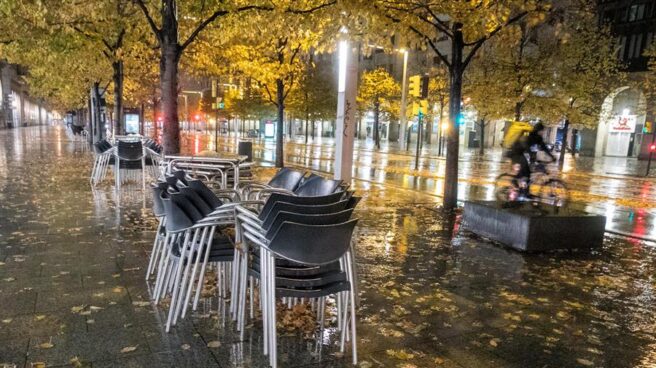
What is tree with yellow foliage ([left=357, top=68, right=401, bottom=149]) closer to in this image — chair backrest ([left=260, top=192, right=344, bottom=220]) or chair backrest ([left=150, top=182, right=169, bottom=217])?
chair backrest ([left=150, top=182, right=169, bottom=217])

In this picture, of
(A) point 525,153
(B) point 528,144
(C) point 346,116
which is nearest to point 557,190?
(A) point 525,153

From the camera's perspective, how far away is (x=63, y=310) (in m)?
4.38

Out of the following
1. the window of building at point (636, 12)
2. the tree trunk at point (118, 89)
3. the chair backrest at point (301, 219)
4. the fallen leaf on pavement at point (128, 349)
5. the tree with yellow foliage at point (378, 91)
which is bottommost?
the fallen leaf on pavement at point (128, 349)

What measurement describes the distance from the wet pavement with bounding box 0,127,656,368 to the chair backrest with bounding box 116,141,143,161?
114 inches

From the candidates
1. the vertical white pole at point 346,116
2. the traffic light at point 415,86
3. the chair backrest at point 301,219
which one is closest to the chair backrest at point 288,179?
the chair backrest at point 301,219

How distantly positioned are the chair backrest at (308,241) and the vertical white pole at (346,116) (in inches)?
247

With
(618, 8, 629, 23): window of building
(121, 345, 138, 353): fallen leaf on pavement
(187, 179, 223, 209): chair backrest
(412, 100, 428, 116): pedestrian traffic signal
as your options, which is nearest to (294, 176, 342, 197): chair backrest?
(187, 179, 223, 209): chair backrest

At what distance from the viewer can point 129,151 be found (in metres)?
11.4

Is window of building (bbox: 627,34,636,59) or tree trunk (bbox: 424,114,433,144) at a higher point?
window of building (bbox: 627,34,636,59)

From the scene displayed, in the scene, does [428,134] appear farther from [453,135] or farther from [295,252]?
[295,252]

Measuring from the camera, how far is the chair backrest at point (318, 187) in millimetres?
4883

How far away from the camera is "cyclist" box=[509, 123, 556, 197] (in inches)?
412

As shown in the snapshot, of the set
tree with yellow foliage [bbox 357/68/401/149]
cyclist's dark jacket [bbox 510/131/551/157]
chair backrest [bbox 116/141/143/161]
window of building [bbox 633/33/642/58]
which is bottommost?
chair backrest [bbox 116/141/143/161]

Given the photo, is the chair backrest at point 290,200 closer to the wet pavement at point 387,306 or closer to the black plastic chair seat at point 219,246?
the black plastic chair seat at point 219,246
